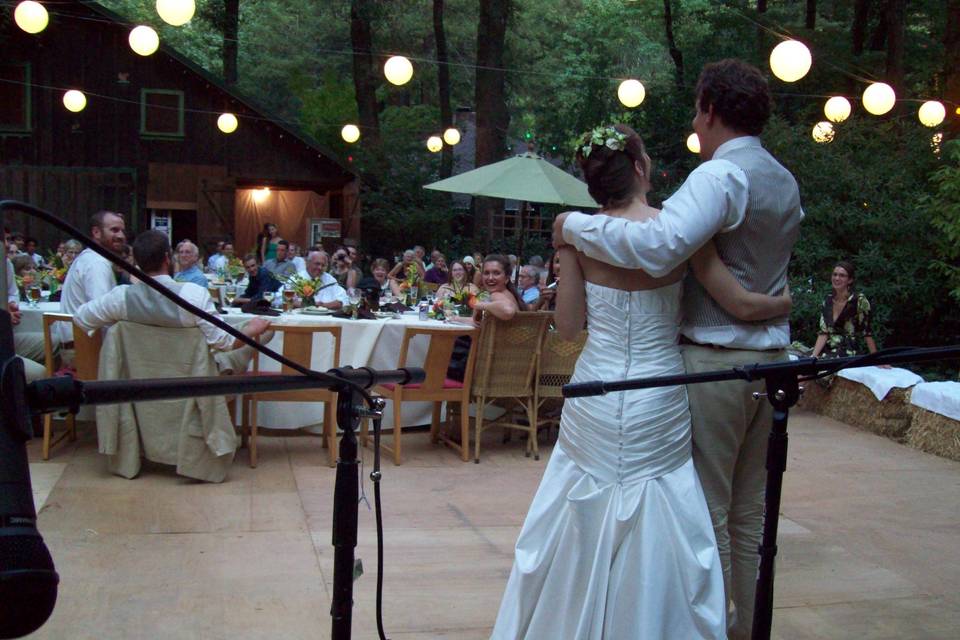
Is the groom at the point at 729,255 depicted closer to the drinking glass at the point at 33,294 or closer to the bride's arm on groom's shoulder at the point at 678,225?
the bride's arm on groom's shoulder at the point at 678,225

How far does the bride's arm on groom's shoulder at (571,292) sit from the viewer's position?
2.98m

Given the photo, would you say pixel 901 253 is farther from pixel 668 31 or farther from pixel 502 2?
pixel 668 31

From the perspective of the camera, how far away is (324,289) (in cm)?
865

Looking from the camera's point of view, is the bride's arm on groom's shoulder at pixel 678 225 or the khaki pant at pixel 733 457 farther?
the khaki pant at pixel 733 457

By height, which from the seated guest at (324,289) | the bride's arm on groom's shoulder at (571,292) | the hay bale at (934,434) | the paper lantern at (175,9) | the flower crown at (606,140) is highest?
the paper lantern at (175,9)

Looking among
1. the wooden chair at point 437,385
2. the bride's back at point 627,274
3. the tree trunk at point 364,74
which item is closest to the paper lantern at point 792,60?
the wooden chair at point 437,385

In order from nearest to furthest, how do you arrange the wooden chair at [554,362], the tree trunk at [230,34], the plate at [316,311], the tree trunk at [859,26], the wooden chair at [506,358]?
the wooden chair at [506,358], the wooden chair at [554,362], the plate at [316,311], the tree trunk at [859,26], the tree trunk at [230,34]

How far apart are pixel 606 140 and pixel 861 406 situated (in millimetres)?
5835

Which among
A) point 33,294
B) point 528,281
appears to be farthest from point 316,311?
point 528,281

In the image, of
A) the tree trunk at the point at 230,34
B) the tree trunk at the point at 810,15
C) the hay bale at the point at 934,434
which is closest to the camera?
the hay bale at the point at 934,434

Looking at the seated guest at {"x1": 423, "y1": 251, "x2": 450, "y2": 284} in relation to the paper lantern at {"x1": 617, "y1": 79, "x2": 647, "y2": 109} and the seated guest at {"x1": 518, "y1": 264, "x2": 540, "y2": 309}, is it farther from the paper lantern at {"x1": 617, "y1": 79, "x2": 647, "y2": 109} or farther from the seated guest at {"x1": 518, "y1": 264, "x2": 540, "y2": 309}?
the seated guest at {"x1": 518, "y1": 264, "x2": 540, "y2": 309}

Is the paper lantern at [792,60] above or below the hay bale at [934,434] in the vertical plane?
above

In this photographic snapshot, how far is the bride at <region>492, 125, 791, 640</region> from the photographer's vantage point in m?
2.81

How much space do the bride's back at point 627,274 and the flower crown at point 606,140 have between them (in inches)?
7.1
